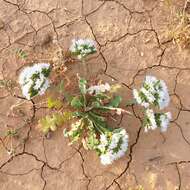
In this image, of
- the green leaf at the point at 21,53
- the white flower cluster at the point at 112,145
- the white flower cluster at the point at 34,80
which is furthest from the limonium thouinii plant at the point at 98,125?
the green leaf at the point at 21,53

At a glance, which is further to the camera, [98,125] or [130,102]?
[130,102]

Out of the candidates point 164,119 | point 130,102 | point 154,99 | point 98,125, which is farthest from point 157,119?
point 98,125

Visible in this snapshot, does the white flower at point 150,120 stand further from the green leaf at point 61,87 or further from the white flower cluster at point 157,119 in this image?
the green leaf at point 61,87

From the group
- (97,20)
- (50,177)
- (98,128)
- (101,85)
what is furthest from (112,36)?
(50,177)

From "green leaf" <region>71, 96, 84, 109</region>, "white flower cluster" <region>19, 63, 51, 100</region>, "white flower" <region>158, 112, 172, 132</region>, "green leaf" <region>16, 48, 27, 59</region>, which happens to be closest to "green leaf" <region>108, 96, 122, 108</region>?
"green leaf" <region>71, 96, 84, 109</region>

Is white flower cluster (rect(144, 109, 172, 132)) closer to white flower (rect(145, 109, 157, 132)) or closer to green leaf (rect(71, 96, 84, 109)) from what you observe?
white flower (rect(145, 109, 157, 132))

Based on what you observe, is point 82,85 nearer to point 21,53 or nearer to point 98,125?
point 98,125
